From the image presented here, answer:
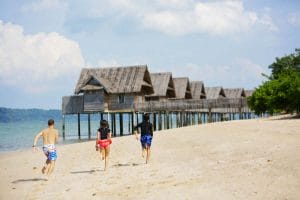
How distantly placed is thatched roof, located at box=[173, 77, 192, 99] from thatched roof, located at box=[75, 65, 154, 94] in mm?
7699

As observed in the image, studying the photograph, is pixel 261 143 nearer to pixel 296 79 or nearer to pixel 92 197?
pixel 92 197

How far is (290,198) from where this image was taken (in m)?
7.97

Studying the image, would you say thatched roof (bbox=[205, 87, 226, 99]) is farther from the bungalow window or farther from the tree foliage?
the tree foliage

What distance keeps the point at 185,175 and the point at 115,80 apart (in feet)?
105

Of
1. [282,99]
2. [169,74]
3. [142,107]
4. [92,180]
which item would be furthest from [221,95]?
[92,180]

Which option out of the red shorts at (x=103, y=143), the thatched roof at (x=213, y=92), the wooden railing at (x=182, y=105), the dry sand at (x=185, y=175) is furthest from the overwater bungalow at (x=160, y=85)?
the red shorts at (x=103, y=143)

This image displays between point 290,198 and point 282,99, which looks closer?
point 290,198

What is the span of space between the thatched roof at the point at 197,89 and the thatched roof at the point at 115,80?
1323 centimetres

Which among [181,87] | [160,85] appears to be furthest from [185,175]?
[181,87]

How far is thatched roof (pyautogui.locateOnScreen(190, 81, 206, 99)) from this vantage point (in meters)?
56.5

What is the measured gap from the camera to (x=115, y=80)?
42.8m

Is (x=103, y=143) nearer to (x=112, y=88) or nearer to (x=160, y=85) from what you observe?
(x=112, y=88)

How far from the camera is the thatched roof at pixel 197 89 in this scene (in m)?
56.5

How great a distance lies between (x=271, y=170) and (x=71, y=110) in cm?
3622
